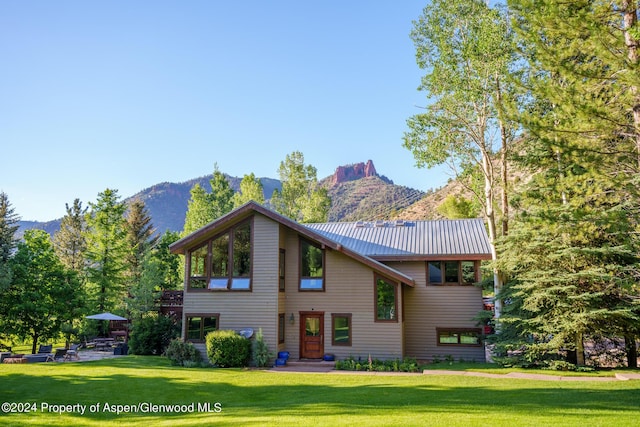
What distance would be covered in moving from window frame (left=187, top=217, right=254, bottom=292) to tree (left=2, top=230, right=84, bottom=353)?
9114 mm

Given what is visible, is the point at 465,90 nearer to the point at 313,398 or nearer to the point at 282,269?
the point at 282,269

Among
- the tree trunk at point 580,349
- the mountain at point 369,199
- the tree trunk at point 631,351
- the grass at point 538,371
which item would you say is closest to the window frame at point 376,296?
the grass at point 538,371

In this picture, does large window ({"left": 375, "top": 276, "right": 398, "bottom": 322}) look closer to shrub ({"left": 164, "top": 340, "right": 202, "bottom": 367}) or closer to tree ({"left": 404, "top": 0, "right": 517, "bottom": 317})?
tree ({"left": 404, "top": 0, "right": 517, "bottom": 317})

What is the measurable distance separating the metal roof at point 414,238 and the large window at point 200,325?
6299mm

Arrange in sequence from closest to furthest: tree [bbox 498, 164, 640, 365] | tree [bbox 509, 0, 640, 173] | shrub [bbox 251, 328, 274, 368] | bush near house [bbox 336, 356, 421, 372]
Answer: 1. tree [bbox 509, 0, 640, 173]
2. tree [bbox 498, 164, 640, 365]
3. bush near house [bbox 336, 356, 421, 372]
4. shrub [bbox 251, 328, 274, 368]

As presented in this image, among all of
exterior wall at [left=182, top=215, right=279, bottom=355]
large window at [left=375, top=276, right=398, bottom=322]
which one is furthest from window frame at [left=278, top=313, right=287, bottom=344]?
large window at [left=375, top=276, right=398, bottom=322]

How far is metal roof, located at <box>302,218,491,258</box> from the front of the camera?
17969 millimetres

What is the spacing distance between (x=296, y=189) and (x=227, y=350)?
23016mm

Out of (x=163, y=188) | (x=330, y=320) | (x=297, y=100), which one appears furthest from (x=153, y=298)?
(x=163, y=188)

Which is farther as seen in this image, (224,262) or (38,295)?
(38,295)

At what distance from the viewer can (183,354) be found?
54.5 feet

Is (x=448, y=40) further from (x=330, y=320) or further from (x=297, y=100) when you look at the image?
(x=330, y=320)

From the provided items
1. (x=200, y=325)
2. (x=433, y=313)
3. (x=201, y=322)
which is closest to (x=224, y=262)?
(x=201, y=322)

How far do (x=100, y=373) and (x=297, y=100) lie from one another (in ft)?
49.2
